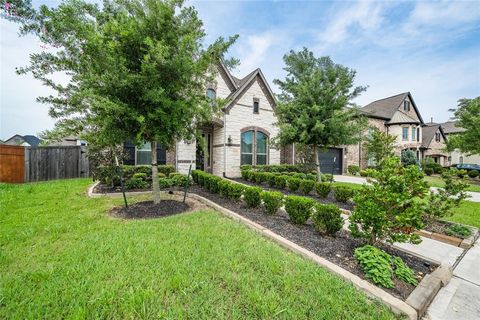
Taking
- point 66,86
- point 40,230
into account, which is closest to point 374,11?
point 66,86

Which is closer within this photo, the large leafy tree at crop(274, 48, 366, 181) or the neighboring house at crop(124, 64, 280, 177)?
the large leafy tree at crop(274, 48, 366, 181)

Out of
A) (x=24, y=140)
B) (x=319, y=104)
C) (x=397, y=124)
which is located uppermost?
(x=397, y=124)

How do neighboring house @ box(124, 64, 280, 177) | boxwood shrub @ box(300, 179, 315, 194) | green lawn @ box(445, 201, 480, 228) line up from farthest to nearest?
neighboring house @ box(124, 64, 280, 177) < boxwood shrub @ box(300, 179, 315, 194) < green lawn @ box(445, 201, 480, 228)

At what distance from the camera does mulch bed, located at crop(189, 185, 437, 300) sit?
2935 millimetres

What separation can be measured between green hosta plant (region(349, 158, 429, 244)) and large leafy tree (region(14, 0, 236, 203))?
4407 millimetres

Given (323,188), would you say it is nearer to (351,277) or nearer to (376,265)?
(376,265)

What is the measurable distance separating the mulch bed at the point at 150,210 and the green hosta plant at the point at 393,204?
4432mm

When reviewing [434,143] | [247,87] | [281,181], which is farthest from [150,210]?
[434,143]

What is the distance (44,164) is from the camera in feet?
34.1

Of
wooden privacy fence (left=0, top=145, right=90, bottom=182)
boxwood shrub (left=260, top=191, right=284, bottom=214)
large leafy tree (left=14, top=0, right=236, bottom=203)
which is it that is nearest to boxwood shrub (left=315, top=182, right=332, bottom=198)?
boxwood shrub (left=260, top=191, right=284, bottom=214)

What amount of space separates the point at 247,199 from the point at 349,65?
23.9ft

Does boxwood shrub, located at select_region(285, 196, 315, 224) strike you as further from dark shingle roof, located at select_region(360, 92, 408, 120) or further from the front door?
dark shingle roof, located at select_region(360, 92, 408, 120)

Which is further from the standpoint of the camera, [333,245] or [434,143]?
[434,143]

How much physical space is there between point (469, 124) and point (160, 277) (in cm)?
2269
